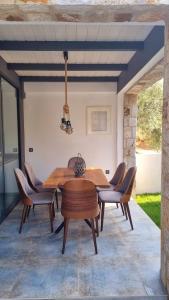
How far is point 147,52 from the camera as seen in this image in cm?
296

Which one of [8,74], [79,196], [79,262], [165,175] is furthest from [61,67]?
[79,262]

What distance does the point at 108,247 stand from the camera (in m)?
2.85

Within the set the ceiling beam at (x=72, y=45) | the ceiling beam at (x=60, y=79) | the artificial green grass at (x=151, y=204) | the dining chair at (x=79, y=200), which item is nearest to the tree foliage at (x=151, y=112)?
the artificial green grass at (x=151, y=204)

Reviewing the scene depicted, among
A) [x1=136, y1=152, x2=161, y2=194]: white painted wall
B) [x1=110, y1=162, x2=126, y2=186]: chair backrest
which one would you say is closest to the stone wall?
[x1=110, y1=162, x2=126, y2=186]: chair backrest

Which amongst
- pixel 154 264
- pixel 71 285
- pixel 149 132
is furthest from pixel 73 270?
pixel 149 132

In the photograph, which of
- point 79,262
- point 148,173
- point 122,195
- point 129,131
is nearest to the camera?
point 79,262

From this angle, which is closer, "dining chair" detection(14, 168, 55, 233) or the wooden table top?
the wooden table top

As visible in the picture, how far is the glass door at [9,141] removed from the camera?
4.07 m

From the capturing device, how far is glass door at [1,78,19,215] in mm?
4066

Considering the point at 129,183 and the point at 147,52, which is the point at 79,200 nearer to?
the point at 129,183

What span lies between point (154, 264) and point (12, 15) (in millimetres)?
2425

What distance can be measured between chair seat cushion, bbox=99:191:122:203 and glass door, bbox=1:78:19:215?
1604 mm

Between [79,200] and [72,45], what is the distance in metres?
1.90

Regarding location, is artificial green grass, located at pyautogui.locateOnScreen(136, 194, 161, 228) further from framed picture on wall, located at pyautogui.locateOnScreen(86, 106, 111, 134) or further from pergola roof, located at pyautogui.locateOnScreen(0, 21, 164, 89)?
pergola roof, located at pyautogui.locateOnScreen(0, 21, 164, 89)
